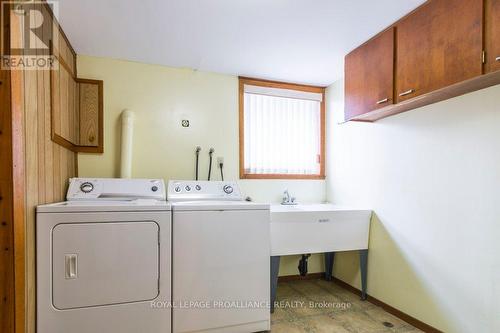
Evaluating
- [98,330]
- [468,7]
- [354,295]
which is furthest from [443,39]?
[98,330]

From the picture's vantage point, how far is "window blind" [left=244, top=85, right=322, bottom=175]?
2.94m

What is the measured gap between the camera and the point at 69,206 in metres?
1.58

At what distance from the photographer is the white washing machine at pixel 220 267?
5.78ft

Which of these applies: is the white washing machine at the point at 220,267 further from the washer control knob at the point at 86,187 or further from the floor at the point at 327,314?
the washer control knob at the point at 86,187

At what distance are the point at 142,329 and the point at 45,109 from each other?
146 cm

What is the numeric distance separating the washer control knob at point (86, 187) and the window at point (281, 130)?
1356mm

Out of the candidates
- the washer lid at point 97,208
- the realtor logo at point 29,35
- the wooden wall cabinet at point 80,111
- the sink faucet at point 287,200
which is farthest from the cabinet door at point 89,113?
the sink faucet at point 287,200

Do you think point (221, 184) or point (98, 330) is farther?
point (221, 184)

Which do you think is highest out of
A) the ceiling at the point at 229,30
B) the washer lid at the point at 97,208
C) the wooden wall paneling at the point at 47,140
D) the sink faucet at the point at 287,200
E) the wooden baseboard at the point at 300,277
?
the ceiling at the point at 229,30

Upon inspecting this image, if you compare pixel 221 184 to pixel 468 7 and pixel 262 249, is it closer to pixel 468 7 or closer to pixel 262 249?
pixel 262 249

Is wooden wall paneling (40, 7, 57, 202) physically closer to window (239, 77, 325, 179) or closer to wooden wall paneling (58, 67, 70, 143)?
wooden wall paneling (58, 67, 70, 143)

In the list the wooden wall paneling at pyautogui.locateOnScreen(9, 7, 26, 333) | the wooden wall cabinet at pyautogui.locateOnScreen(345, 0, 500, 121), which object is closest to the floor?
the wooden wall paneling at pyautogui.locateOnScreen(9, 7, 26, 333)

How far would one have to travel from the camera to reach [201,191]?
7.89 feet

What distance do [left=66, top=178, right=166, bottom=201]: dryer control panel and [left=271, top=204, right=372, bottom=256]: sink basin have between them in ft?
3.29
